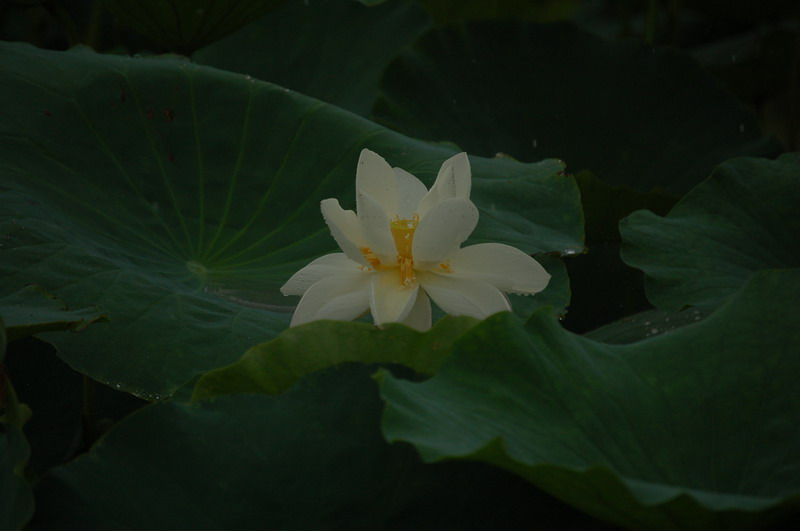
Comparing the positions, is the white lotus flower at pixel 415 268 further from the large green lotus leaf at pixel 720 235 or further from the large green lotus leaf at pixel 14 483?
the large green lotus leaf at pixel 720 235

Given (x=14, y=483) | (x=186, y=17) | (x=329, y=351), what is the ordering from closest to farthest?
(x=14, y=483) → (x=329, y=351) → (x=186, y=17)

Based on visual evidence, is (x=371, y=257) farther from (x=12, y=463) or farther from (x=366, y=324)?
(x=12, y=463)

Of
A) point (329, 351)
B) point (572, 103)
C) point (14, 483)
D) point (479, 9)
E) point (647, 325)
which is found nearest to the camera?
point (14, 483)

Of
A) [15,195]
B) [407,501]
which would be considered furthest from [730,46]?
[407,501]

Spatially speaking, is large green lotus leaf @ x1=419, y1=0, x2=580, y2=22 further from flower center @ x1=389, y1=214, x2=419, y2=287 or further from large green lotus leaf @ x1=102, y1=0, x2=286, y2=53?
flower center @ x1=389, y1=214, x2=419, y2=287

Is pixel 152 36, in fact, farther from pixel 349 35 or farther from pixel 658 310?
pixel 658 310

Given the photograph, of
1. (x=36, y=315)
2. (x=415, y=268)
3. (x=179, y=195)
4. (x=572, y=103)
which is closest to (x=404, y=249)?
(x=415, y=268)

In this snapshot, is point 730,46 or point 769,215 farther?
point 730,46
